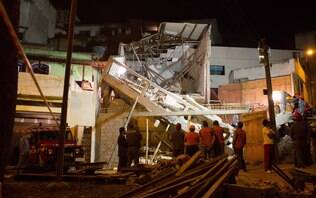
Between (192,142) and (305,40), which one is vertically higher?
(305,40)

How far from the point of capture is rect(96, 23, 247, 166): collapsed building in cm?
2252

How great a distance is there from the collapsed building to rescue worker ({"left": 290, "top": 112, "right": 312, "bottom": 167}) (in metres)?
8.71

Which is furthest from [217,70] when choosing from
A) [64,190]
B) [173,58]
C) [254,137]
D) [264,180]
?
[64,190]

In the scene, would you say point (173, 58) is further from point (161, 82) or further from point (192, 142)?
point (192, 142)

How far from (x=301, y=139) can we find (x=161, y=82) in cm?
1836

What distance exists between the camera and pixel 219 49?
3388cm

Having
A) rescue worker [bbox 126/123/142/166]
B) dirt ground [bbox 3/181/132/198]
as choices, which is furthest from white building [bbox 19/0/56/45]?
dirt ground [bbox 3/181/132/198]

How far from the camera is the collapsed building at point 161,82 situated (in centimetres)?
2252

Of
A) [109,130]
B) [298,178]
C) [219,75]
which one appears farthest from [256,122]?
[219,75]

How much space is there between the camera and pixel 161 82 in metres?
29.3

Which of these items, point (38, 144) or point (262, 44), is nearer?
point (262, 44)

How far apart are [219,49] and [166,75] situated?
7309 millimetres

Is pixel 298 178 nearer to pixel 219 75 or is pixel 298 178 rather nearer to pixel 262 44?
pixel 262 44

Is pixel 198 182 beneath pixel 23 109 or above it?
beneath
